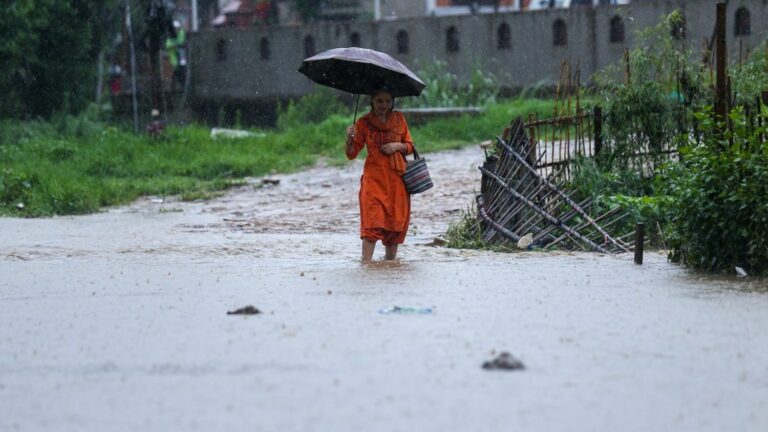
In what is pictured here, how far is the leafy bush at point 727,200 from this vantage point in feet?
26.0

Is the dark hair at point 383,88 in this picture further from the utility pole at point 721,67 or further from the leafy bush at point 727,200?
the utility pole at point 721,67

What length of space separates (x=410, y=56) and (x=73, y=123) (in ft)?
34.8

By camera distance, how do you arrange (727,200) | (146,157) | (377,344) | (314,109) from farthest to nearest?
(314,109) → (146,157) → (727,200) → (377,344)

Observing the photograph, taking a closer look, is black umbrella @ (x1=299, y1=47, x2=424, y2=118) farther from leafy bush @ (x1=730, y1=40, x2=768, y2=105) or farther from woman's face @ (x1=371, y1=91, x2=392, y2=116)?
leafy bush @ (x1=730, y1=40, x2=768, y2=105)

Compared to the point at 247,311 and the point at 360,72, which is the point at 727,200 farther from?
the point at 247,311

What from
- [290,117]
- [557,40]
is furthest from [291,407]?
[557,40]

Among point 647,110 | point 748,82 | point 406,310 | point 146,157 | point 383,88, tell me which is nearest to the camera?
point 406,310

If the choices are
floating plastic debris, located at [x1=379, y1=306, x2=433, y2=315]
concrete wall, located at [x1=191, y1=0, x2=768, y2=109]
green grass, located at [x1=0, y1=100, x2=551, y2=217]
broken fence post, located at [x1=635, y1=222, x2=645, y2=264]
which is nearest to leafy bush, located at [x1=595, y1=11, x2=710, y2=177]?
broken fence post, located at [x1=635, y1=222, x2=645, y2=264]

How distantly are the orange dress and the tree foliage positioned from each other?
66.2 feet

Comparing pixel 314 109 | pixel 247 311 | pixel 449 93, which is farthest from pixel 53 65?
pixel 247 311

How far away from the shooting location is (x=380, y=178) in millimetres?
9148

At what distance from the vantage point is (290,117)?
29.2m

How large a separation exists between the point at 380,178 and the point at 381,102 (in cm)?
56

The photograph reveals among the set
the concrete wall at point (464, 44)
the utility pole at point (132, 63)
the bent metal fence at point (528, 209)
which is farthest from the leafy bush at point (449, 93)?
the bent metal fence at point (528, 209)
